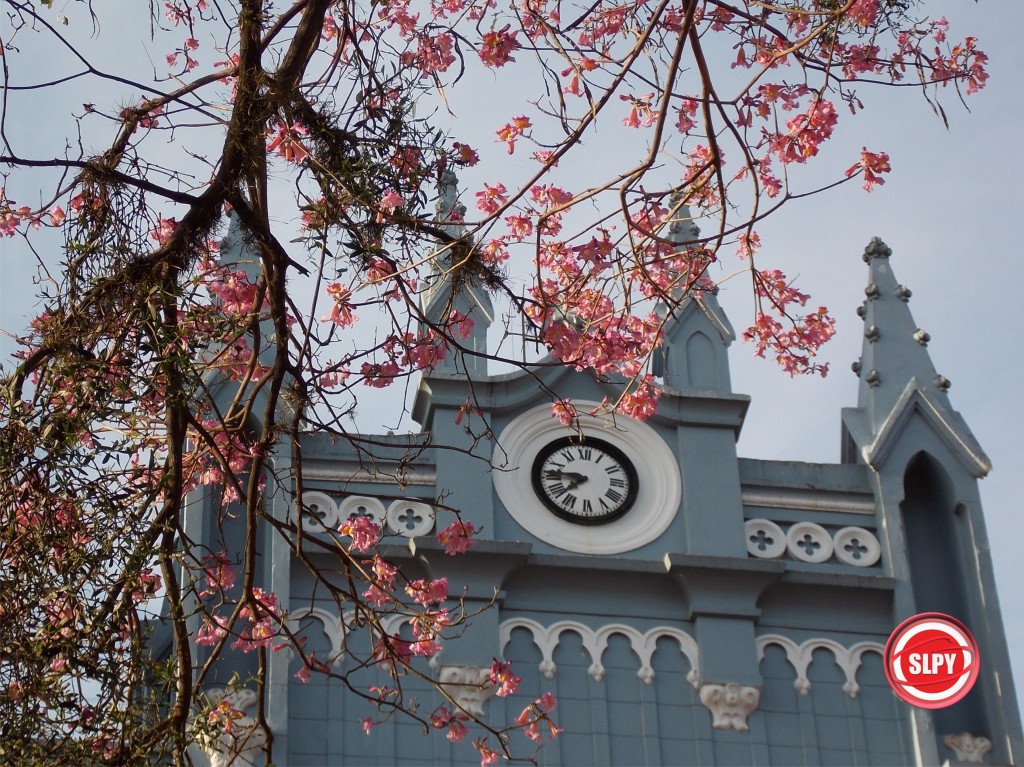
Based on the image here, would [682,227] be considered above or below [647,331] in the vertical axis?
above

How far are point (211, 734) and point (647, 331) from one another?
485 cm

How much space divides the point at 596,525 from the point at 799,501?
5.95 ft

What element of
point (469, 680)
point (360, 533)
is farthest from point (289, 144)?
point (469, 680)

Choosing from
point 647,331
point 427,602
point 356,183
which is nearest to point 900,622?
point 647,331

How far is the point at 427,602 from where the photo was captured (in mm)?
11141

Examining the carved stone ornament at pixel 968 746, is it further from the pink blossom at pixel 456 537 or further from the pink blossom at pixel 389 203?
the pink blossom at pixel 389 203

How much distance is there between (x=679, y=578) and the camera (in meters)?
17.6

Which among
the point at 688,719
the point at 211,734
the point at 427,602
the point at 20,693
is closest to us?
the point at 20,693

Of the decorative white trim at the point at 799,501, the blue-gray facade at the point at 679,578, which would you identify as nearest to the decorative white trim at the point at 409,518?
the blue-gray facade at the point at 679,578

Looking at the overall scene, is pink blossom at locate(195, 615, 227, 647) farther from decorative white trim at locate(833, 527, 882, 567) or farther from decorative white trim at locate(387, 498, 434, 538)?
decorative white trim at locate(833, 527, 882, 567)

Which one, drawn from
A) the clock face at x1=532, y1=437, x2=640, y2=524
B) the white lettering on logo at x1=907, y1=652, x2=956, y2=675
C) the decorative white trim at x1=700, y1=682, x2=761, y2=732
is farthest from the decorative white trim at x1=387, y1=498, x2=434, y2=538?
the white lettering on logo at x1=907, y1=652, x2=956, y2=675

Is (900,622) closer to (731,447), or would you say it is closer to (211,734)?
(731,447)

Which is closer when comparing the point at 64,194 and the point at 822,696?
the point at 64,194

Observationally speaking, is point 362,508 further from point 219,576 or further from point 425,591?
point 219,576
